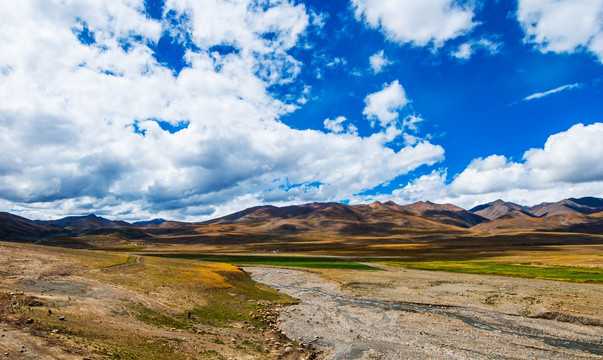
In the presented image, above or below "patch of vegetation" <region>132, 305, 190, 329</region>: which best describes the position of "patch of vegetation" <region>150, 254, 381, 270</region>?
below

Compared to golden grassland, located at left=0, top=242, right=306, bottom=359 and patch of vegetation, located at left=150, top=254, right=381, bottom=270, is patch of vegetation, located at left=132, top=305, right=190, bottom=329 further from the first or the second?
patch of vegetation, located at left=150, top=254, right=381, bottom=270

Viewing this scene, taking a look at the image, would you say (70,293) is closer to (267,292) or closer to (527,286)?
(267,292)

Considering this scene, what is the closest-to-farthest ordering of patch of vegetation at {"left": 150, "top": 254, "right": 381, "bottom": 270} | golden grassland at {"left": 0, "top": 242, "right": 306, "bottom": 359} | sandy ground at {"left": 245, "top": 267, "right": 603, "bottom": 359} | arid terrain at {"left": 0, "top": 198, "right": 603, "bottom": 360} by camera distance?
golden grassland at {"left": 0, "top": 242, "right": 306, "bottom": 359} → arid terrain at {"left": 0, "top": 198, "right": 603, "bottom": 360} → sandy ground at {"left": 245, "top": 267, "right": 603, "bottom": 359} → patch of vegetation at {"left": 150, "top": 254, "right": 381, "bottom": 270}

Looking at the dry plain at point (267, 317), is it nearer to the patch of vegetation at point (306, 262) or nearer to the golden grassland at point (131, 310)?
the golden grassland at point (131, 310)

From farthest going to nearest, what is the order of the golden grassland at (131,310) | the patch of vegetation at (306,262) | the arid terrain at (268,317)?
the patch of vegetation at (306,262) → the arid terrain at (268,317) → the golden grassland at (131,310)

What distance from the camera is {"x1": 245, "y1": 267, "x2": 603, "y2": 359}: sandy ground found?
27875 mm

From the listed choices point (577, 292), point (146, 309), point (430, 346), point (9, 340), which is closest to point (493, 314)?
point (430, 346)

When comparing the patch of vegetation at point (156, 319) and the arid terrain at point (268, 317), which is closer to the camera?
the arid terrain at point (268, 317)

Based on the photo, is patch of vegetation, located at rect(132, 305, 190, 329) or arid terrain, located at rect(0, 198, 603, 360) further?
patch of vegetation, located at rect(132, 305, 190, 329)

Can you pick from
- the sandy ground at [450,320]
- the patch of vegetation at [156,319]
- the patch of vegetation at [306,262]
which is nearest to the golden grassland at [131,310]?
the patch of vegetation at [156,319]

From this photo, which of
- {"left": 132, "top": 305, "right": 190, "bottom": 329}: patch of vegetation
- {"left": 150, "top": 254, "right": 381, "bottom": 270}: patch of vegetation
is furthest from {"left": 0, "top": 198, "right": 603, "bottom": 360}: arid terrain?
{"left": 150, "top": 254, "right": 381, "bottom": 270}: patch of vegetation

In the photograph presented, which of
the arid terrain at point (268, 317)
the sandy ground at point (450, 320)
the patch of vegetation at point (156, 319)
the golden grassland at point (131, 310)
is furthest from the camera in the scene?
the patch of vegetation at point (156, 319)

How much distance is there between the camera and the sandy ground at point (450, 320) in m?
27.9

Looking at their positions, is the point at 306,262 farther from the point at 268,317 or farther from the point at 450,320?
the point at 450,320
